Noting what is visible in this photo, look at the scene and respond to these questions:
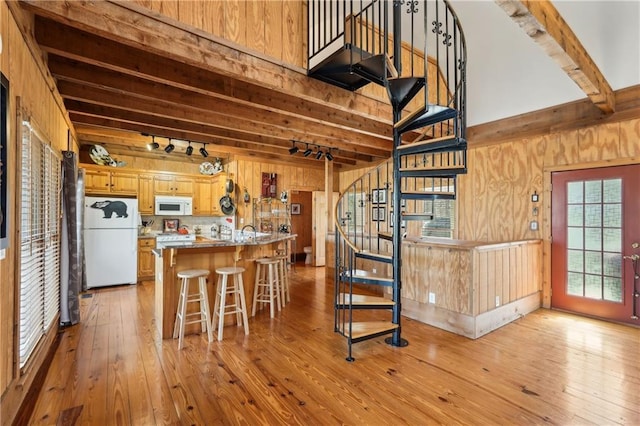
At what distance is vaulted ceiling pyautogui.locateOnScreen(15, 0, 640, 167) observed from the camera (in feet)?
7.62

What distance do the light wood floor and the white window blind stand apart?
1.42ft

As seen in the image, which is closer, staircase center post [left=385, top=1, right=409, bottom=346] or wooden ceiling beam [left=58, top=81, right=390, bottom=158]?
staircase center post [left=385, top=1, right=409, bottom=346]

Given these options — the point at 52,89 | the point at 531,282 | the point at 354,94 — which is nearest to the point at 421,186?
the point at 531,282

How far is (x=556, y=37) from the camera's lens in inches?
91.2

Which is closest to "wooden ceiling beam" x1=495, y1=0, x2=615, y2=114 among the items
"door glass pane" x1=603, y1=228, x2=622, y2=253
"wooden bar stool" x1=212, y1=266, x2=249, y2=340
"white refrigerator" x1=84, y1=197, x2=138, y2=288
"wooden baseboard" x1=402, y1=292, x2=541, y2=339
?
"door glass pane" x1=603, y1=228, x2=622, y2=253

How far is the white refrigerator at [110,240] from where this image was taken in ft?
17.6

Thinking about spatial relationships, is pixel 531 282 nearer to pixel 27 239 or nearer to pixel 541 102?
pixel 541 102

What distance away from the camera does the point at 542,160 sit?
440 centimetres

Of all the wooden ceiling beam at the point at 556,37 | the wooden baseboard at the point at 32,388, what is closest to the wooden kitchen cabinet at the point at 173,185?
the wooden baseboard at the point at 32,388

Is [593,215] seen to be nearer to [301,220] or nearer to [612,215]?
[612,215]

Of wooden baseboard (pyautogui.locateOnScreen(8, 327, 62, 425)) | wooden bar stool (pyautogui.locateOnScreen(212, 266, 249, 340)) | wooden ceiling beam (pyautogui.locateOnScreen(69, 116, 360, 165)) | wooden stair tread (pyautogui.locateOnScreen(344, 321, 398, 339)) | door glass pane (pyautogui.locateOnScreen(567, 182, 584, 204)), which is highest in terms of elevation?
wooden ceiling beam (pyautogui.locateOnScreen(69, 116, 360, 165))

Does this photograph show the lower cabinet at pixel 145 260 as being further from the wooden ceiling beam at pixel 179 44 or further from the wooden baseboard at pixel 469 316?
the wooden baseboard at pixel 469 316

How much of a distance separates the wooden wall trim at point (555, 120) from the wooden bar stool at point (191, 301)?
486 cm

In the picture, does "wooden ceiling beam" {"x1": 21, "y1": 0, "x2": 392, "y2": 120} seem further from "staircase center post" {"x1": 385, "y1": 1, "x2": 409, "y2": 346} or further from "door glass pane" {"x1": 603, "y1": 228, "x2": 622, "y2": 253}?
"door glass pane" {"x1": 603, "y1": 228, "x2": 622, "y2": 253}
